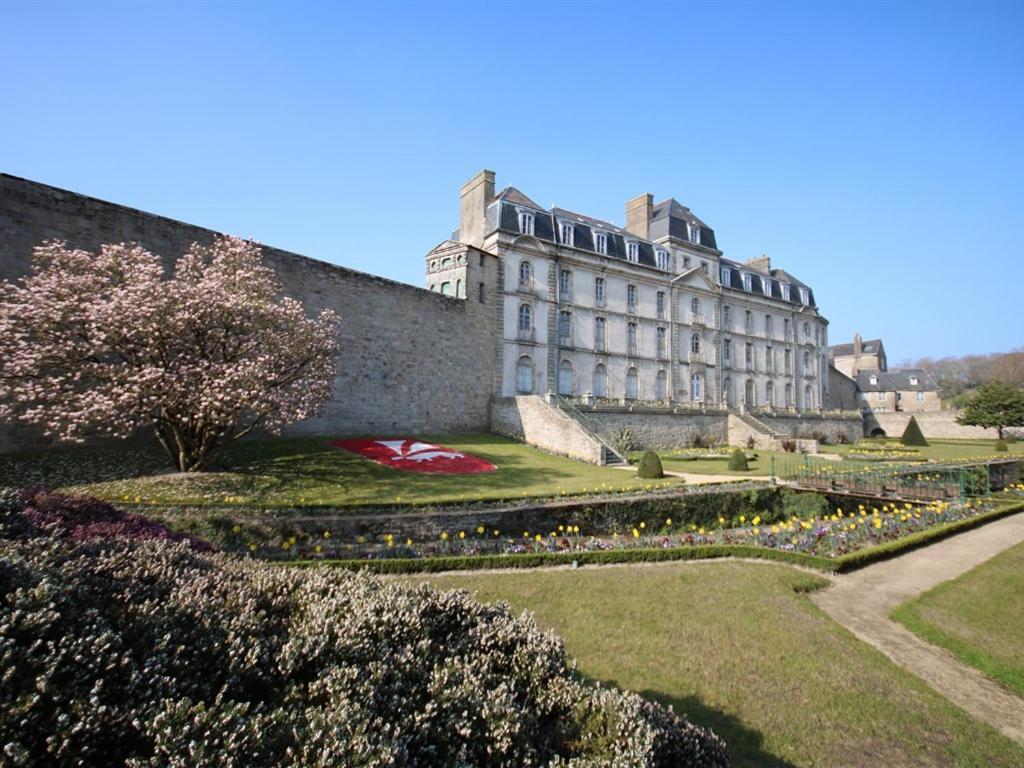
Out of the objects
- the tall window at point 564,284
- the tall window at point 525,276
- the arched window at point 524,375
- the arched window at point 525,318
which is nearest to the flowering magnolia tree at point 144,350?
the arched window at point 524,375

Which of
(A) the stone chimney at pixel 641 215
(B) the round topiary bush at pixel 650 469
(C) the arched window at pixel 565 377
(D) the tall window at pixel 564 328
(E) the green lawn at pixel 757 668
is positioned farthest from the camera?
(A) the stone chimney at pixel 641 215

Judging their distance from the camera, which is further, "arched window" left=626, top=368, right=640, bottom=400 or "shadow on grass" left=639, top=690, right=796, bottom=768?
"arched window" left=626, top=368, right=640, bottom=400

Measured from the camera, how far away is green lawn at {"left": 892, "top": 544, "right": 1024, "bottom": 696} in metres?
6.20

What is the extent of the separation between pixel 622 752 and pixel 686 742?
533 mm

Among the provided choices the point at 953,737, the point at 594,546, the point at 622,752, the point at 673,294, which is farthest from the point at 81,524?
the point at 673,294

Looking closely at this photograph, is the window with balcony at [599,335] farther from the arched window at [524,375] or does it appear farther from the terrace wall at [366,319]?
the terrace wall at [366,319]

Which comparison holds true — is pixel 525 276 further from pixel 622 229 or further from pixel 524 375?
pixel 622 229

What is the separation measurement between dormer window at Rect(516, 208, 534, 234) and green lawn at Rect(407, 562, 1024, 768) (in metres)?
23.2

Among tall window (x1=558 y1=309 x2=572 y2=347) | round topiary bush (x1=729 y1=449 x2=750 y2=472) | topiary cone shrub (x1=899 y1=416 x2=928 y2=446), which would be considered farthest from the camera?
topiary cone shrub (x1=899 y1=416 x2=928 y2=446)

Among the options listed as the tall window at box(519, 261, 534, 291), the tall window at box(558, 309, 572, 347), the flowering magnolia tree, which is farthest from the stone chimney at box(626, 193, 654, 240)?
the flowering magnolia tree

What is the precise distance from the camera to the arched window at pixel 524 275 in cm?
2819

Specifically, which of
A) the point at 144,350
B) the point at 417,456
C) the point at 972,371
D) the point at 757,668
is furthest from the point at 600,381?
the point at 972,371

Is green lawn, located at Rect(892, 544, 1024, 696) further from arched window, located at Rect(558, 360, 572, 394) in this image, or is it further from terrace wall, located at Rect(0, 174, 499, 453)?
arched window, located at Rect(558, 360, 572, 394)

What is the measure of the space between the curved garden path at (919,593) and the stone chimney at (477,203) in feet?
76.8
